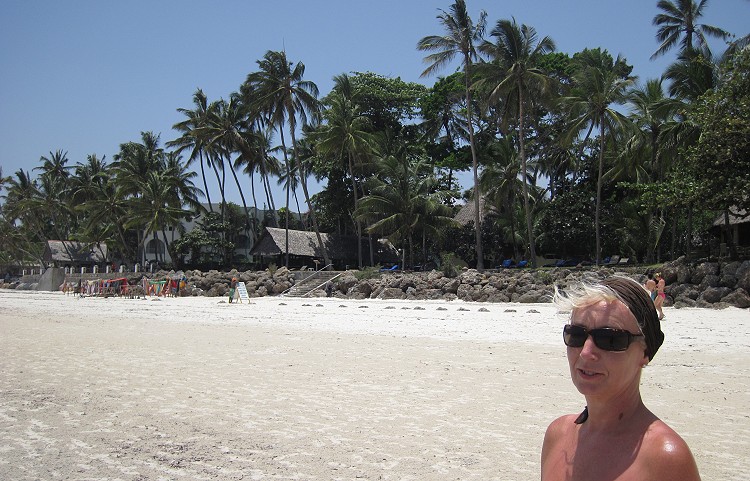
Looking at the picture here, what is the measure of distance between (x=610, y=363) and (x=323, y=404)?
4749 millimetres

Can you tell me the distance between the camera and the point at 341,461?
4.29 m

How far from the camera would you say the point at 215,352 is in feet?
31.7

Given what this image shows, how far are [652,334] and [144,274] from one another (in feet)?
138

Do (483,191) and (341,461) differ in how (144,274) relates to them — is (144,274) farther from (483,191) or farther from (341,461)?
(341,461)

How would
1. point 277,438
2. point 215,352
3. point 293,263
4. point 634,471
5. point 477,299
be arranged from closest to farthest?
point 634,471
point 277,438
point 215,352
point 477,299
point 293,263

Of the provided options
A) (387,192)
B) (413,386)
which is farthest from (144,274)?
(413,386)

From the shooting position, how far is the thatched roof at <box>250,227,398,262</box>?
3862 cm

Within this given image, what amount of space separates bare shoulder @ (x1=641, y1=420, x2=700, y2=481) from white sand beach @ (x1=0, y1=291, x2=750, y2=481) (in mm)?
2676

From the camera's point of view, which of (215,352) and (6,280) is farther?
(6,280)

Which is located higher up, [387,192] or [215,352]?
[387,192]

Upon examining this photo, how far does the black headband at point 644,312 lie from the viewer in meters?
1.55

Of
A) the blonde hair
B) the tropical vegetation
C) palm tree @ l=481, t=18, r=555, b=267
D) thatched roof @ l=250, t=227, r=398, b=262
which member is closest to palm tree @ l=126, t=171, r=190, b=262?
the tropical vegetation

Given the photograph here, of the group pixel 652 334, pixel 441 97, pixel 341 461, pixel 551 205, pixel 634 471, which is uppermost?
pixel 441 97

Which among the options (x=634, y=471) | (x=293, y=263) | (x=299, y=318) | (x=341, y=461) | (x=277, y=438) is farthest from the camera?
(x=293, y=263)
